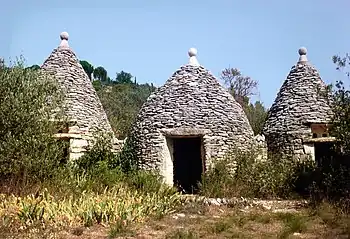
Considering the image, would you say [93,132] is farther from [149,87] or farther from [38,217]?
[149,87]

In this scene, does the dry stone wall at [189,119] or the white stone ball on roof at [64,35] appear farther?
the white stone ball on roof at [64,35]

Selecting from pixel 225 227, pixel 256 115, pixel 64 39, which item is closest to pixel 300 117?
pixel 225 227

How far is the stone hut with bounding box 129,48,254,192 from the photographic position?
1347 centimetres

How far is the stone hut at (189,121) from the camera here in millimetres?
13469

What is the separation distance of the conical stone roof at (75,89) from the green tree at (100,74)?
30.7 m

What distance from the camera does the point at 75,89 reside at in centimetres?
1441

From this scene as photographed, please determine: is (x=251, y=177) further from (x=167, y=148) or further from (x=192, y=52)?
(x=192, y=52)

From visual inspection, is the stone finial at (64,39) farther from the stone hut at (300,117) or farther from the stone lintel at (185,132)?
the stone hut at (300,117)

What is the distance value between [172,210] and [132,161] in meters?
4.63

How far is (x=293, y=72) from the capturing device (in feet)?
51.4

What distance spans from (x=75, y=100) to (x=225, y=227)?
798cm

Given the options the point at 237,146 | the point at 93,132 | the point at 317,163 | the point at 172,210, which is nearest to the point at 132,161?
the point at 93,132

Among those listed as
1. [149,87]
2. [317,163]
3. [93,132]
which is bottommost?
[317,163]

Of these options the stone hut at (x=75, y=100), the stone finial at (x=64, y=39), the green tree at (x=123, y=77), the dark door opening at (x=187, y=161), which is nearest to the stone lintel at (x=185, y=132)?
the stone hut at (x=75, y=100)
